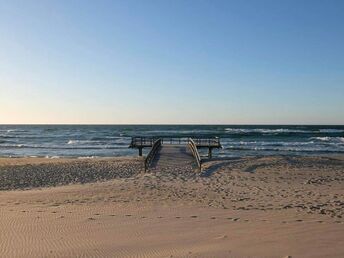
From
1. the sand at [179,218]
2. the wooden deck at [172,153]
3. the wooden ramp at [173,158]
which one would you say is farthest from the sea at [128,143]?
the sand at [179,218]

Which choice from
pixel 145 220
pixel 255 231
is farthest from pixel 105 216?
pixel 255 231

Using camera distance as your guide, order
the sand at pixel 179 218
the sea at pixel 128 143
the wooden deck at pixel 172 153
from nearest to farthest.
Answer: the sand at pixel 179 218, the wooden deck at pixel 172 153, the sea at pixel 128 143

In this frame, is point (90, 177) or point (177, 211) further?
point (90, 177)

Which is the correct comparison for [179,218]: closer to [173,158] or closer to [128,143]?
[173,158]

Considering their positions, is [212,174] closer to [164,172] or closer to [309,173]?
[164,172]

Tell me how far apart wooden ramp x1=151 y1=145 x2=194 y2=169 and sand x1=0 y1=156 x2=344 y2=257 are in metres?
4.50

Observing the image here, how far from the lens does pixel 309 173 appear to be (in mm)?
22016

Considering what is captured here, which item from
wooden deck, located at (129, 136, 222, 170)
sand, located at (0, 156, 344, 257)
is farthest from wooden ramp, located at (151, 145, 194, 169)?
sand, located at (0, 156, 344, 257)

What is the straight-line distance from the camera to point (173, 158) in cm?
2770

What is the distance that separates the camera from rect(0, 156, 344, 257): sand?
294 inches

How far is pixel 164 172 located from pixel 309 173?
8.27m

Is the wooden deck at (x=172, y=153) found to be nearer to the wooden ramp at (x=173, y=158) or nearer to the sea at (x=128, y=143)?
the wooden ramp at (x=173, y=158)

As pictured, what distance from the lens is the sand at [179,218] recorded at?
7.47 m

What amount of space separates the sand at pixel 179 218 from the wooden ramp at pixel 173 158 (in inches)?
177
